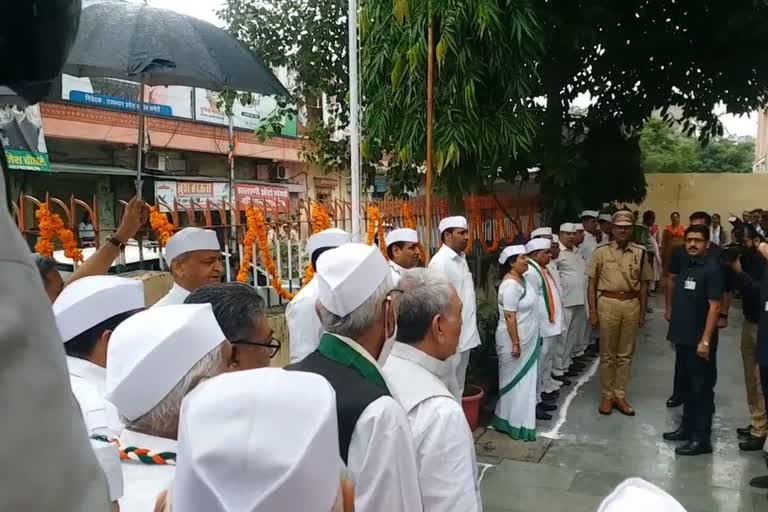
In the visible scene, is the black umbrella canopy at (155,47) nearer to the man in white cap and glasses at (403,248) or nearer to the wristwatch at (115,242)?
the wristwatch at (115,242)

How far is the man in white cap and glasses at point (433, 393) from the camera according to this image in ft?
5.96

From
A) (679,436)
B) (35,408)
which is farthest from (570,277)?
(35,408)

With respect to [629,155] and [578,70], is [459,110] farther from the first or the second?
[629,155]

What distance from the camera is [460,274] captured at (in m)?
5.16

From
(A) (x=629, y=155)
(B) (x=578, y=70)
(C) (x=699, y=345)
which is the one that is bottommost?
(C) (x=699, y=345)

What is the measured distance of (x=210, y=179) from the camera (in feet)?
54.5

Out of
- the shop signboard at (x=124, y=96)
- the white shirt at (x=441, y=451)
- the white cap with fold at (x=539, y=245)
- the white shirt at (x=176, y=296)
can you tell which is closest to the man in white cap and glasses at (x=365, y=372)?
the white shirt at (x=441, y=451)

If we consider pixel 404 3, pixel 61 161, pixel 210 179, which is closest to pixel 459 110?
pixel 404 3

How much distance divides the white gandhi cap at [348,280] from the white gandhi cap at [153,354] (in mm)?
403

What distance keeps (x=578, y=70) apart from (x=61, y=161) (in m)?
10.0

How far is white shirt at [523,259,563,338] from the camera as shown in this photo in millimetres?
5824

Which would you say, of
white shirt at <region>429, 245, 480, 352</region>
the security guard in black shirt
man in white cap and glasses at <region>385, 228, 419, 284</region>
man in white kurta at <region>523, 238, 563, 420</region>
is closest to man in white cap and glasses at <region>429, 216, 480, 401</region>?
white shirt at <region>429, 245, 480, 352</region>

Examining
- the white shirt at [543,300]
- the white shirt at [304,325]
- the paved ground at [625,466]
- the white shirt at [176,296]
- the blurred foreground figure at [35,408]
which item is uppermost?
the blurred foreground figure at [35,408]

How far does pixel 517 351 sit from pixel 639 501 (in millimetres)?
4297
